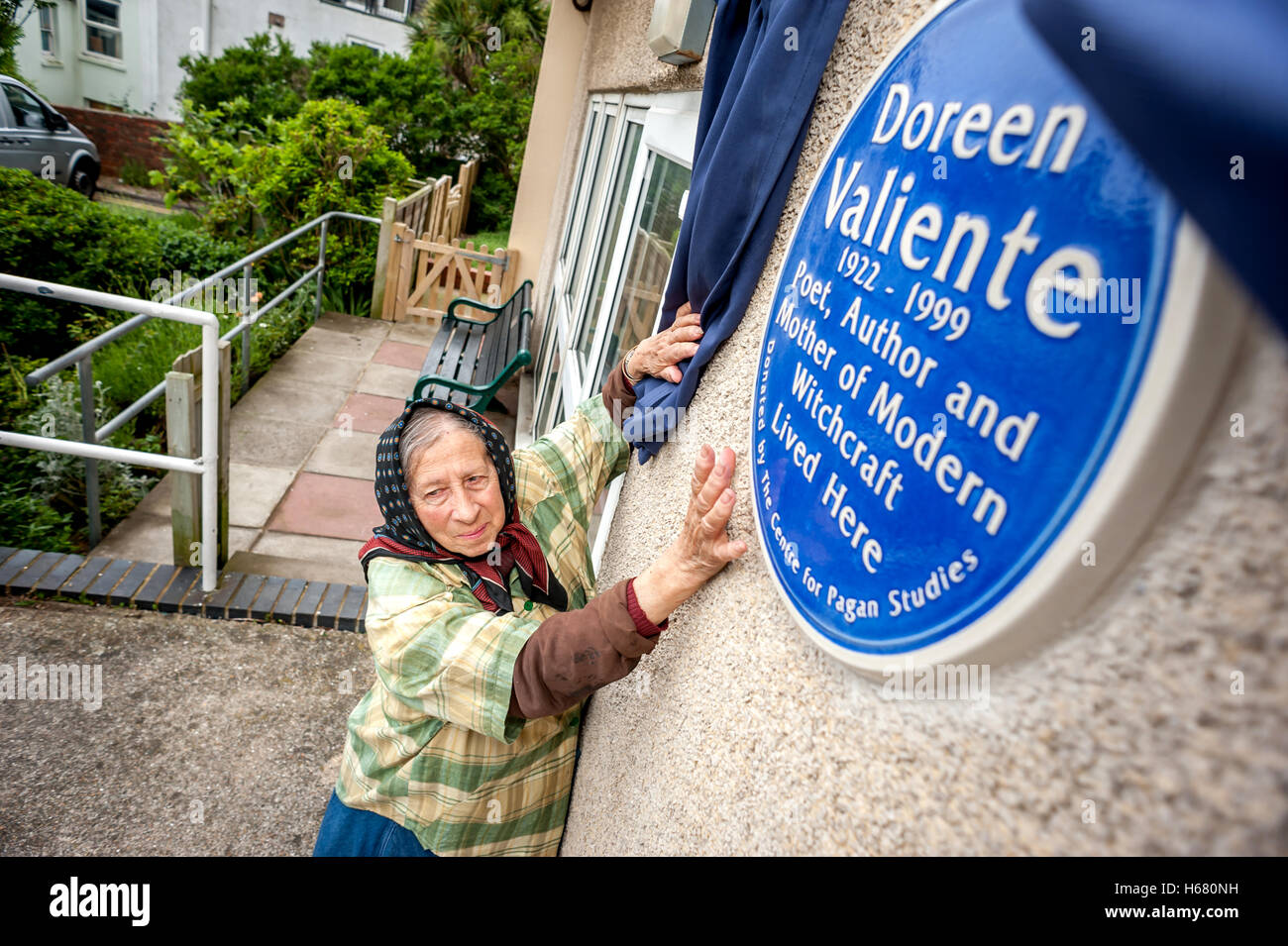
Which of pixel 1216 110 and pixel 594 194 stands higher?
pixel 1216 110

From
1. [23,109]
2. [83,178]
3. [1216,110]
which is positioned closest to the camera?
[1216,110]

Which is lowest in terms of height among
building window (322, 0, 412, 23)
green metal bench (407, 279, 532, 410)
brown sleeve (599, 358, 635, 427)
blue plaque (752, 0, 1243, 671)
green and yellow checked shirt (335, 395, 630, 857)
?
green metal bench (407, 279, 532, 410)

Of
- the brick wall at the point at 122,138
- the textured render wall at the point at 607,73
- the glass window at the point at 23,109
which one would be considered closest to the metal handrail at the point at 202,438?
the textured render wall at the point at 607,73

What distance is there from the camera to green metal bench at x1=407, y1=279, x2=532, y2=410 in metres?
4.60

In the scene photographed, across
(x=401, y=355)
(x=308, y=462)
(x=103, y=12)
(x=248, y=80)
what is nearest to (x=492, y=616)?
(x=308, y=462)

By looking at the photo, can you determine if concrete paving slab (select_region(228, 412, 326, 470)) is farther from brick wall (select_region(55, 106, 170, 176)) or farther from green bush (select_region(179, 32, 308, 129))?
brick wall (select_region(55, 106, 170, 176))

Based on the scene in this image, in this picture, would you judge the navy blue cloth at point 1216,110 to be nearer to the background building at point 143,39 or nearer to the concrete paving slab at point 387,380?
the concrete paving slab at point 387,380

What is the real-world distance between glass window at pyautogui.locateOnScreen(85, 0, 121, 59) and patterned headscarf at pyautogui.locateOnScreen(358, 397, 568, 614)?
95.2ft

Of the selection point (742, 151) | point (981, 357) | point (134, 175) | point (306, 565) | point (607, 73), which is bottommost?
point (134, 175)

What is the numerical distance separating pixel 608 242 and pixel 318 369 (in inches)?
180

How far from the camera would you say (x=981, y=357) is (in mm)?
655

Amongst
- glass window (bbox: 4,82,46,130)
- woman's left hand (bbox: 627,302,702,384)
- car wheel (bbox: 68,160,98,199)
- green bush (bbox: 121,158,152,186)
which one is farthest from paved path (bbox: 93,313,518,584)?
green bush (bbox: 121,158,152,186)

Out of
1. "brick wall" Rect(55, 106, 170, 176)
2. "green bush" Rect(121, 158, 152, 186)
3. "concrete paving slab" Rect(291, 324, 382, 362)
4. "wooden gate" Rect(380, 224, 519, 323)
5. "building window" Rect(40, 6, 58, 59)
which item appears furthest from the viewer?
"building window" Rect(40, 6, 58, 59)

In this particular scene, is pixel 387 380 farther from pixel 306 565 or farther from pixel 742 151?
pixel 742 151
